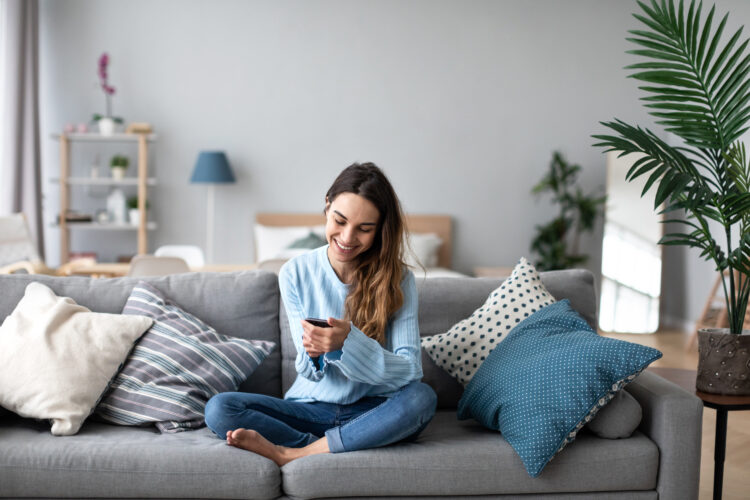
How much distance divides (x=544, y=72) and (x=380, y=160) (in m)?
1.61

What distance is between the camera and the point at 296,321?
2188 mm

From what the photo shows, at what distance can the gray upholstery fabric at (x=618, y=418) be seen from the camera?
2035 millimetres

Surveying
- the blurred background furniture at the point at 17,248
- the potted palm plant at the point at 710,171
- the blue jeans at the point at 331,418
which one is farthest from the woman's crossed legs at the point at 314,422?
the blurred background furniture at the point at 17,248

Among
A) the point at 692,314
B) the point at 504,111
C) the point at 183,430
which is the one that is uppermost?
the point at 504,111

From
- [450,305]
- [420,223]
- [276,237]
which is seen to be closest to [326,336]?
[450,305]

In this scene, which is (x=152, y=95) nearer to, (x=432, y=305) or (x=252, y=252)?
(x=252, y=252)

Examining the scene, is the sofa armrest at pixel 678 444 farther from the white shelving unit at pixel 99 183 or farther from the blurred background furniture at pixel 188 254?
the white shelving unit at pixel 99 183

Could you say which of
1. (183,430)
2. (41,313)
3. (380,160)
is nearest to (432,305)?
(183,430)

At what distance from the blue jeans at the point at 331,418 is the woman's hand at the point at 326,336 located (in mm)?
220

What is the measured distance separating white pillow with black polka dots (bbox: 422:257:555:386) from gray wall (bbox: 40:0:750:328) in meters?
4.10

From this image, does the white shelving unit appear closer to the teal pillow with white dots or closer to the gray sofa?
the gray sofa

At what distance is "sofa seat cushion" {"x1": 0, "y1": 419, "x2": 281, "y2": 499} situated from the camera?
1.92 m

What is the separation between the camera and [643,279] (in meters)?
6.46

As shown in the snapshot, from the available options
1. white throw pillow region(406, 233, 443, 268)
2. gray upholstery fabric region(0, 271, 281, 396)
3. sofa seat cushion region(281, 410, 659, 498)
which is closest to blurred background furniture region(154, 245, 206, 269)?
white throw pillow region(406, 233, 443, 268)
